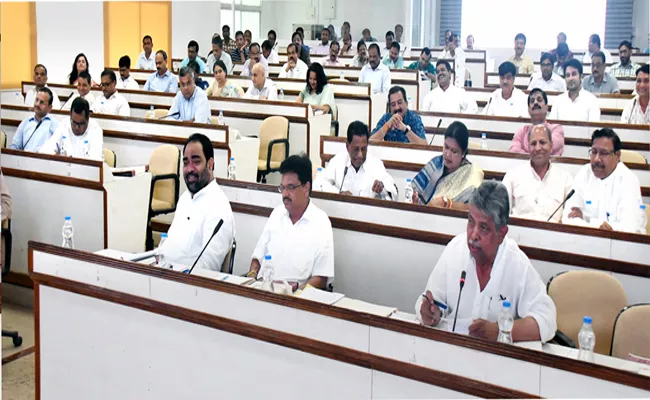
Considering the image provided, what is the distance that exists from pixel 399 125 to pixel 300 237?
7.76ft

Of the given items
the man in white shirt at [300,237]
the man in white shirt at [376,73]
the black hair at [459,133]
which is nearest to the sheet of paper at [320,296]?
the man in white shirt at [300,237]

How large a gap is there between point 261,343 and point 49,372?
1.08 meters

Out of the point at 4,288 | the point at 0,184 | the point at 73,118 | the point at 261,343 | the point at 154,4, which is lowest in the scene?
the point at 4,288

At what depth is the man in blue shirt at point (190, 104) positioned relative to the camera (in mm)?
7402

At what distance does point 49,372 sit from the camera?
317 centimetres

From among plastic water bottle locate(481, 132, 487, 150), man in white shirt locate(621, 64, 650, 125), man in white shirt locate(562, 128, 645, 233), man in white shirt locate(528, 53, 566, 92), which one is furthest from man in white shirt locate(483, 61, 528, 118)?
man in white shirt locate(562, 128, 645, 233)

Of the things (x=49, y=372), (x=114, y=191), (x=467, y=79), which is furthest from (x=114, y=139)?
(x=467, y=79)

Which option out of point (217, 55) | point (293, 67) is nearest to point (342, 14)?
point (217, 55)

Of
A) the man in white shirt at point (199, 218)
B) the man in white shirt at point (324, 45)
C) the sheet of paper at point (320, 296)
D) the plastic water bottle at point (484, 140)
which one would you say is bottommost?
the sheet of paper at point (320, 296)

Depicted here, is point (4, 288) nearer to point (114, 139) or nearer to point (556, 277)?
point (114, 139)

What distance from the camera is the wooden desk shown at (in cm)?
216

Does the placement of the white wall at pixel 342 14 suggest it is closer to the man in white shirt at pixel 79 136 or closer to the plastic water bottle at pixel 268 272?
the man in white shirt at pixel 79 136

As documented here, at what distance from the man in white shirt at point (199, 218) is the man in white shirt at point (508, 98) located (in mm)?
4284

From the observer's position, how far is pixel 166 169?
5812mm
